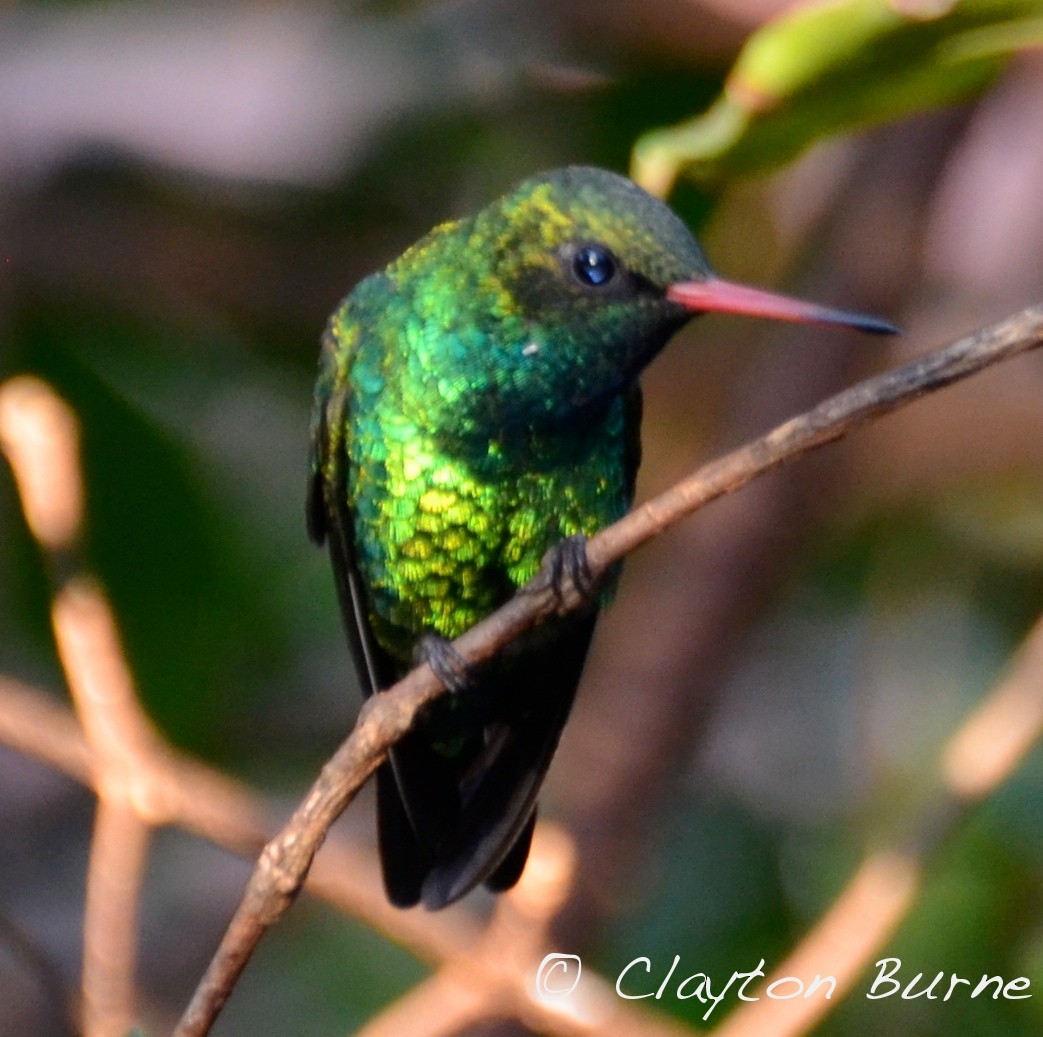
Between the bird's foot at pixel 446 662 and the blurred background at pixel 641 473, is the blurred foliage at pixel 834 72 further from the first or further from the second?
the blurred background at pixel 641 473

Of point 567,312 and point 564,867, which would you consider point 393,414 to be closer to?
point 567,312

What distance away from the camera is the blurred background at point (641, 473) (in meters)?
3.37

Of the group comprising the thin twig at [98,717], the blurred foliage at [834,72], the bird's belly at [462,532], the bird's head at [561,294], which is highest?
the blurred foliage at [834,72]

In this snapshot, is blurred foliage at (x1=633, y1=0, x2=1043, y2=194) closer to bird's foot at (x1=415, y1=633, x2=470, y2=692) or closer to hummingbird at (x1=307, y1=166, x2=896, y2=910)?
hummingbird at (x1=307, y1=166, x2=896, y2=910)

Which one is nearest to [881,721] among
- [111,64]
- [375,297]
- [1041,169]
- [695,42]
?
[1041,169]

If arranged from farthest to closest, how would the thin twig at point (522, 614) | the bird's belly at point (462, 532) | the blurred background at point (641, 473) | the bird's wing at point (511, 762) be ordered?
the blurred background at point (641, 473), the bird's wing at point (511, 762), the bird's belly at point (462, 532), the thin twig at point (522, 614)

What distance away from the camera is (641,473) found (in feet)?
12.6

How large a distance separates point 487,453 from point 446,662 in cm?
29

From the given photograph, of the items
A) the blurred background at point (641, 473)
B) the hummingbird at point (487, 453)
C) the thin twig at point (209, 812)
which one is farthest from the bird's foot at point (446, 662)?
the blurred background at point (641, 473)

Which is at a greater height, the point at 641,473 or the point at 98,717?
the point at 641,473

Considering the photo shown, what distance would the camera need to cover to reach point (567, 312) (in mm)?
2213

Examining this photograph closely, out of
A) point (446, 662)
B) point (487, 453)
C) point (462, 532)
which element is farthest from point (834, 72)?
point (446, 662)

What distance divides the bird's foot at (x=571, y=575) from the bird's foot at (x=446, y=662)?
0.16m

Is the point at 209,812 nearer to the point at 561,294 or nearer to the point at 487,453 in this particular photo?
the point at 487,453
